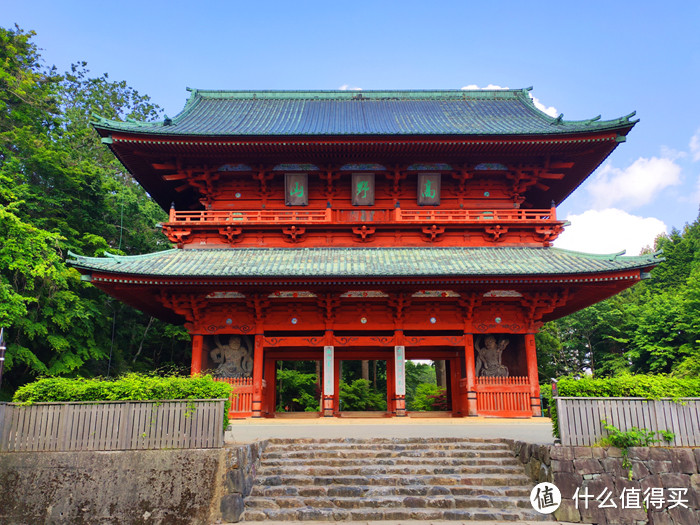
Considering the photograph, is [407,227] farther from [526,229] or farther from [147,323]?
[147,323]

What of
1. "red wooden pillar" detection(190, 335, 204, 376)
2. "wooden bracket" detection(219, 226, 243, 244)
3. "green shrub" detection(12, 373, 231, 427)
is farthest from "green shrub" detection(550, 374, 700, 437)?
"wooden bracket" detection(219, 226, 243, 244)

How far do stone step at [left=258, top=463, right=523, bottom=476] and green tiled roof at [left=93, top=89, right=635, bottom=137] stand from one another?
1260 centimetres

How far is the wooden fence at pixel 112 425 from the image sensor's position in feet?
30.9

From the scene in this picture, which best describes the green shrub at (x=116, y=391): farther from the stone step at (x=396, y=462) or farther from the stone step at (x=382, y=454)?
the stone step at (x=382, y=454)

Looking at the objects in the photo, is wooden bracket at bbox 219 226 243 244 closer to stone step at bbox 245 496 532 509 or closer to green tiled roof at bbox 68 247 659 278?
green tiled roof at bbox 68 247 659 278

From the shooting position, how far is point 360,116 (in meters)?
24.0

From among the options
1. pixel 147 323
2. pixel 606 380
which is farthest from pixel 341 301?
pixel 147 323

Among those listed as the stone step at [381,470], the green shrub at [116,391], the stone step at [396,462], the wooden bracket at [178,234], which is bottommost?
the stone step at [381,470]

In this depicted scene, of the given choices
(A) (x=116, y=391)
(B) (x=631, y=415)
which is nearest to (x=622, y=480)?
(B) (x=631, y=415)

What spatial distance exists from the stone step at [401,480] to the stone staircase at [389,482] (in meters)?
0.02

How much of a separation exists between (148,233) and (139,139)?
552 inches

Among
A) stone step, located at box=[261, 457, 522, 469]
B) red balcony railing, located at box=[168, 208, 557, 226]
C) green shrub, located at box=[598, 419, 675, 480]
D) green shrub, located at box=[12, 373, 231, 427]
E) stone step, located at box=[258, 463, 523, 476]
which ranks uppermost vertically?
red balcony railing, located at box=[168, 208, 557, 226]

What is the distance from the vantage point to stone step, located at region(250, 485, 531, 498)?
31.1ft

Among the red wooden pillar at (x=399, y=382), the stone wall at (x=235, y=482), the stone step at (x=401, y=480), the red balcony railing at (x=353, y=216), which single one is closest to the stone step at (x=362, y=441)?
A: the stone step at (x=401, y=480)
